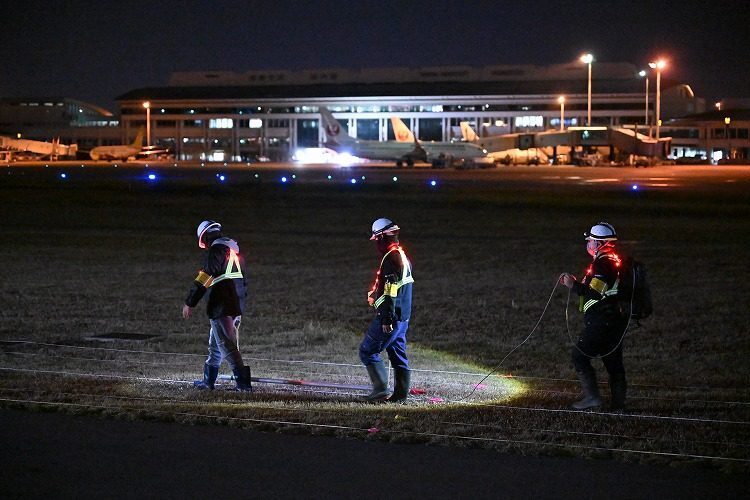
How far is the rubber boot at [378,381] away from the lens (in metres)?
11.4

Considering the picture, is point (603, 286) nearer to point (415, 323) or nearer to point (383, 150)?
point (415, 323)

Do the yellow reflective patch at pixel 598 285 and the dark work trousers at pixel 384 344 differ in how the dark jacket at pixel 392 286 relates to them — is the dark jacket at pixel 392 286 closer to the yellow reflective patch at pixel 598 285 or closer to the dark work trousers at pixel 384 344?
the dark work trousers at pixel 384 344

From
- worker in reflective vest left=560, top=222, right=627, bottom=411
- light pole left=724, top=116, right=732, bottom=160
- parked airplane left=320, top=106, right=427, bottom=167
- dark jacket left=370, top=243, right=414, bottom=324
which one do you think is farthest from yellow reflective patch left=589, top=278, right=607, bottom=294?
light pole left=724, top=116, right=732, bottom=160

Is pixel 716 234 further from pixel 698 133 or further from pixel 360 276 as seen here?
pixel 698 133

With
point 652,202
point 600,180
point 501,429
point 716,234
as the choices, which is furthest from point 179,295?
point 600,180

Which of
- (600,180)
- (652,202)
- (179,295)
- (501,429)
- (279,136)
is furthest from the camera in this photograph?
(279,136)

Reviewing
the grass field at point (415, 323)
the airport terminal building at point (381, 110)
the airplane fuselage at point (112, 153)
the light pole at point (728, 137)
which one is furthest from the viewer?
the airport terminal building at point (381, 110)

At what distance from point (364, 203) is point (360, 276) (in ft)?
75.2

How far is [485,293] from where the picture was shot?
21875 millimetres

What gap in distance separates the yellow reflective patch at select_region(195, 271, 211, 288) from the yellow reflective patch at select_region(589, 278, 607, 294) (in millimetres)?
4280

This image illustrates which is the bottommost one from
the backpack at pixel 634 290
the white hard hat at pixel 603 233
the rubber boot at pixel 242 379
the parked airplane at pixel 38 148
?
the rubber boot at pixel 242 379

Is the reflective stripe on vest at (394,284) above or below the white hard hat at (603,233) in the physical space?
below

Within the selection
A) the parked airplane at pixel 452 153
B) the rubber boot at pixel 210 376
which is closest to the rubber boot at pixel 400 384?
the rubber boot at pixel 210 376

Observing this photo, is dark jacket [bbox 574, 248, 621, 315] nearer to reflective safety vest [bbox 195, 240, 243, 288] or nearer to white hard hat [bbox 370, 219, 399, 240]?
white hard hat [bbox 370, 219, 399, 240]
